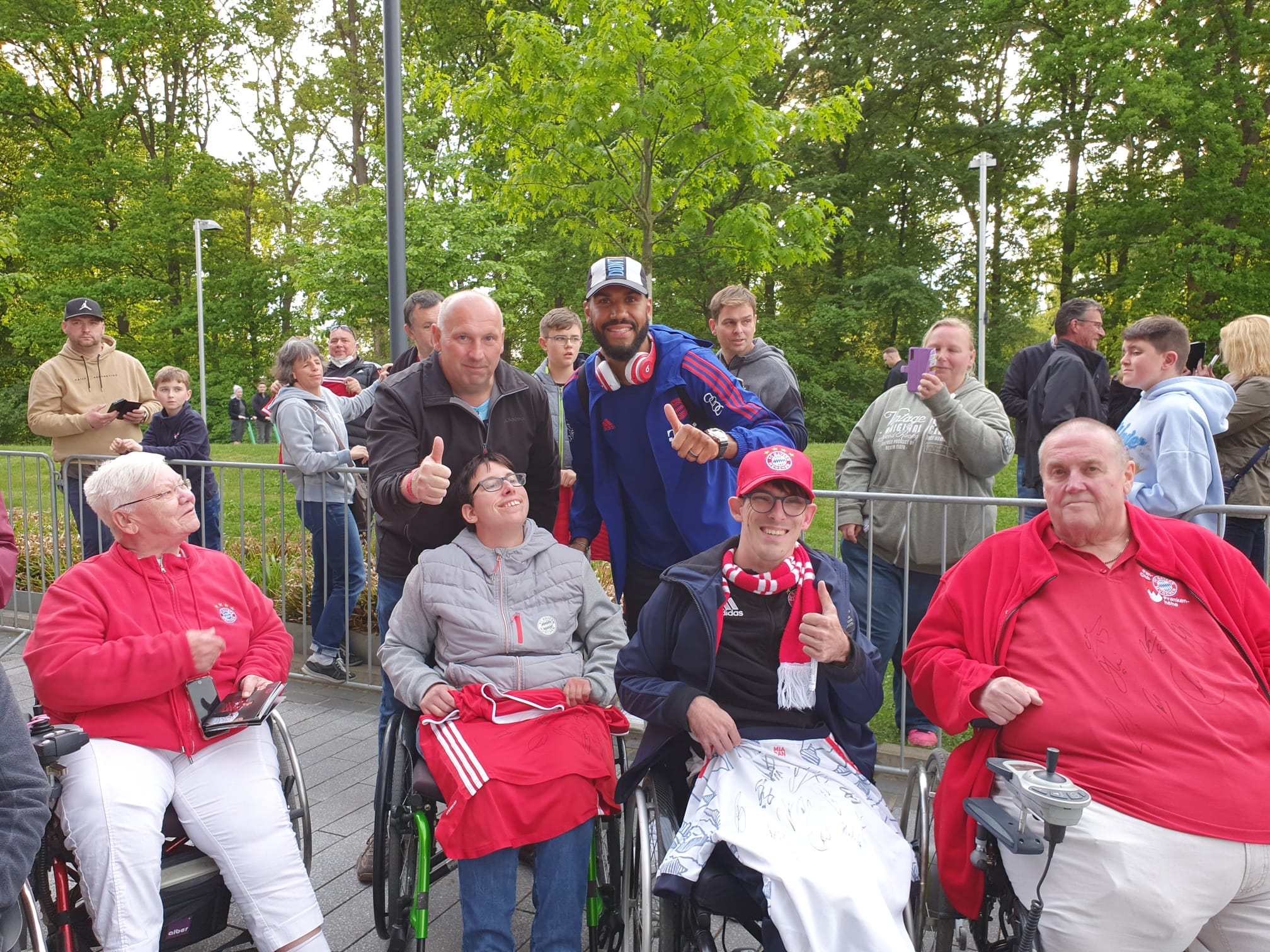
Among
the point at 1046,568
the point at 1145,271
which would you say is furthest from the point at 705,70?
the point at 1145,271

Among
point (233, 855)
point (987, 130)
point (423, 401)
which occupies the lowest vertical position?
point (233, 855)

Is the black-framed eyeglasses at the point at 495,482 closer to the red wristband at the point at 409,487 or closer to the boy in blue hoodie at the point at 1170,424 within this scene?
the red wristband at the point at 409,487

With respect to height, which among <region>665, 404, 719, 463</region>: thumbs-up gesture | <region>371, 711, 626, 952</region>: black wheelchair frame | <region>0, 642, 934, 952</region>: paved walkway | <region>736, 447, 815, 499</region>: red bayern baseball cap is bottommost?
<region>0, 642, 934, 952</region>: paved walkway

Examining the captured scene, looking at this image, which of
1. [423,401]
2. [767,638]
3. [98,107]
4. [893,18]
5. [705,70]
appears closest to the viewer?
[767,638]

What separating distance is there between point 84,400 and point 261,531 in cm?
205

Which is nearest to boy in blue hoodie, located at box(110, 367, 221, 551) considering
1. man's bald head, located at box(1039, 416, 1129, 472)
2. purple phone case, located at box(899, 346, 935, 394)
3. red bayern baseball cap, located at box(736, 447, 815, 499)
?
purple phone case, located at box(899, 346, 935, 394)

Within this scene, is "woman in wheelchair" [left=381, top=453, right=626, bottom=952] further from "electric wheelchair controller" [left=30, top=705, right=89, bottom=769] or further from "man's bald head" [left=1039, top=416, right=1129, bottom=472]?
"man's bald head" [left=1039, top=416, right=1129, bottom=472]

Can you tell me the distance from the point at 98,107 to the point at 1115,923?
32.9 metres

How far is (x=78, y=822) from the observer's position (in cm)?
243

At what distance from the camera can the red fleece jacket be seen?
2.43 meters

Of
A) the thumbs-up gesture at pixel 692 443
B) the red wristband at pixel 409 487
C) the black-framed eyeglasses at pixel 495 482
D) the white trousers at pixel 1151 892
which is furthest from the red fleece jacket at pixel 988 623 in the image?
the red wristband at pixel 409 487

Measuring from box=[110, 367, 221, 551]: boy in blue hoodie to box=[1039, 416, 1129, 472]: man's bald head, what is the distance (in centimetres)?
562

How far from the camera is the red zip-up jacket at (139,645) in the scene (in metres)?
2.60

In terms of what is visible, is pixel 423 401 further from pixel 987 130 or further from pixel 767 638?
pixel 987 130
